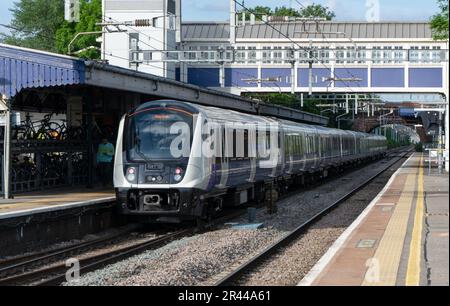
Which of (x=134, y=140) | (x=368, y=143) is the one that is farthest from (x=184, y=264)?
(x=368, y=143)

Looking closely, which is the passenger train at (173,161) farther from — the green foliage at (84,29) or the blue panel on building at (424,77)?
the green foliage at (84,29)

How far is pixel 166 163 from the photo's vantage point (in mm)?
15562

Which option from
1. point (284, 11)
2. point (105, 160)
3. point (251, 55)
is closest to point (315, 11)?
point (284, 11)

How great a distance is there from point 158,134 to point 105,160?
18.1 ft

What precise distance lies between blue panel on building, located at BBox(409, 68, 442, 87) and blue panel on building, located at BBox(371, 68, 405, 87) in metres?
0.73

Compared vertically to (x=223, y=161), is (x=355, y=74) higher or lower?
higher

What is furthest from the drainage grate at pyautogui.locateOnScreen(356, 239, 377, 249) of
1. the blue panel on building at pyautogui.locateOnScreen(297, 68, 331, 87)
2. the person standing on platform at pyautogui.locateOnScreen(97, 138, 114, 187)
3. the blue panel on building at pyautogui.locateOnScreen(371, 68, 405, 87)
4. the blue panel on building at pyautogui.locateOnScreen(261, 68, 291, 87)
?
the blue panel on building at pyautogui.locateOnScreen(371, 68, 405, 87)

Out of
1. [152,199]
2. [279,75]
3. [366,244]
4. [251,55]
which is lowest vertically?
[366,244]

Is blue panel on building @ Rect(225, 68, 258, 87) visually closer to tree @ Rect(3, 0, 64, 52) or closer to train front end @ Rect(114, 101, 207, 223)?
tree @ Rect(3, 0, 64, 52)

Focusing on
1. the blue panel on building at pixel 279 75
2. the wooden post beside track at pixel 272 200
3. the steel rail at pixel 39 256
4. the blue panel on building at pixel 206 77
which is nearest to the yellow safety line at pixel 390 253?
the wooden post beside track at pixel 272 200

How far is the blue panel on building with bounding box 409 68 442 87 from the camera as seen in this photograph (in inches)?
2172

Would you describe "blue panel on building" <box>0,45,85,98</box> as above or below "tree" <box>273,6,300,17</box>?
below

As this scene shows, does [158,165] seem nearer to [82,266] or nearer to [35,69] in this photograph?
[82,266]

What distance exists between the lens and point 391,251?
11320 mm
